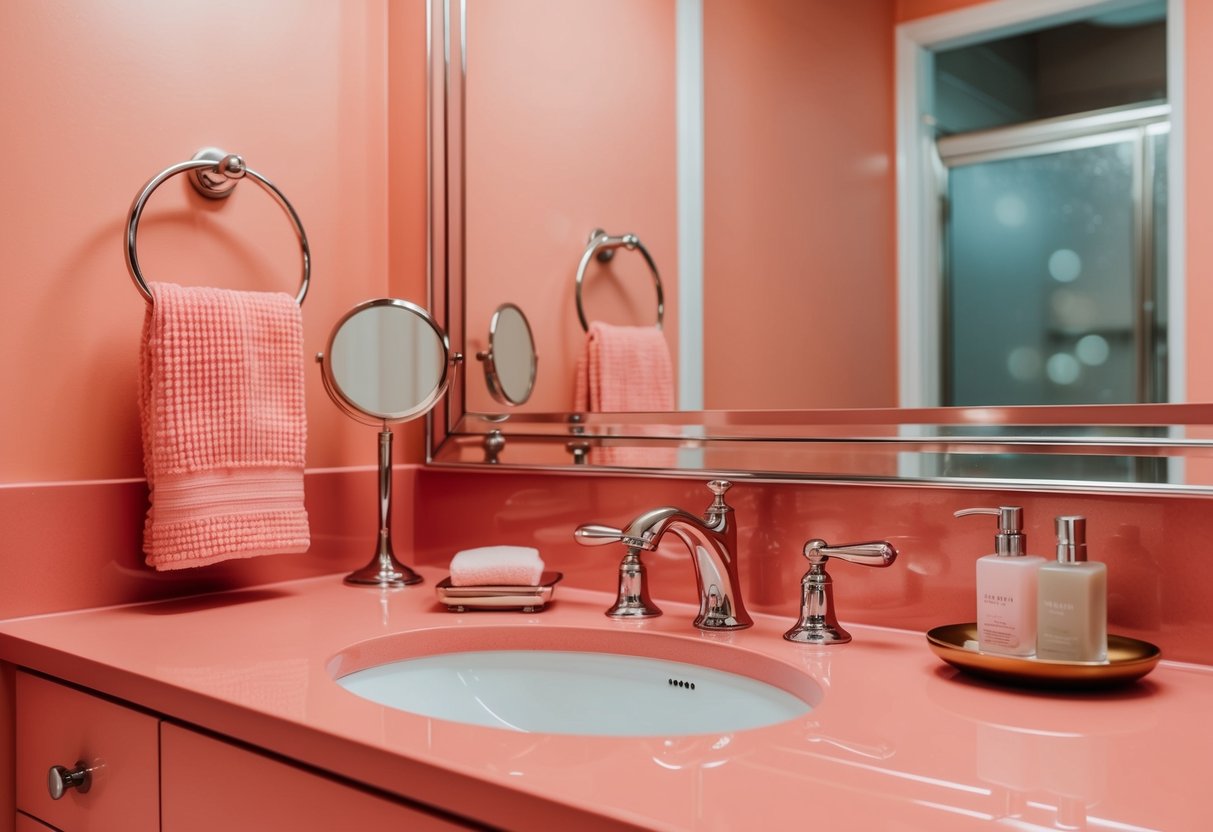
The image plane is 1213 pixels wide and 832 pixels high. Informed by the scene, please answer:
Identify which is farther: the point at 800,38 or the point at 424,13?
the point at 424,13

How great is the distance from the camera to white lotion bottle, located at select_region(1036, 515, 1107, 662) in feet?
2.48

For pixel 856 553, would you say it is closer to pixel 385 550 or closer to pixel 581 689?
pixel 581 689

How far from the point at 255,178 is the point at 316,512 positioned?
1.40ft

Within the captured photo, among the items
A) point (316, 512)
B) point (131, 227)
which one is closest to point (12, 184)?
point (131, 227)

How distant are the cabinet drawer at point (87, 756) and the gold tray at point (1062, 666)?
665 mm

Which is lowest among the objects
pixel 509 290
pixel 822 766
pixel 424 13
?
pixel 822 766

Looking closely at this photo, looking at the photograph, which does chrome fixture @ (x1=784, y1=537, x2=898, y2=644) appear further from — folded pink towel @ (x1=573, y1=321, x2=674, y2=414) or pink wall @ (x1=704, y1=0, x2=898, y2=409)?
folded pink towel @ (x1=573, y1=321, x2=674, y2=414)

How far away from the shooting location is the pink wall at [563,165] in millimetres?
1252

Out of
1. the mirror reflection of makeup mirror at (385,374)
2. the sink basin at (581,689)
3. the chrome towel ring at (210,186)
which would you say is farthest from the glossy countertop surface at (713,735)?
the chrome towel ring at (210,186)

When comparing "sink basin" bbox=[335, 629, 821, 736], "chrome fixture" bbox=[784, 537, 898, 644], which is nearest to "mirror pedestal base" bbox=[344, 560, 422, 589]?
"sink basin" bbox=[335, 629, 821, 736]

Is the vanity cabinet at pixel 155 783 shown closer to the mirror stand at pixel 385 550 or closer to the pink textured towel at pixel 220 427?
the pink textured towel at pixel 220 427

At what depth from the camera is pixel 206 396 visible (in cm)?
110

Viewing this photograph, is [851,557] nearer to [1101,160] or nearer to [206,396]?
[1101,160]

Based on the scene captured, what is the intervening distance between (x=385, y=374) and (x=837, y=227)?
585mm
